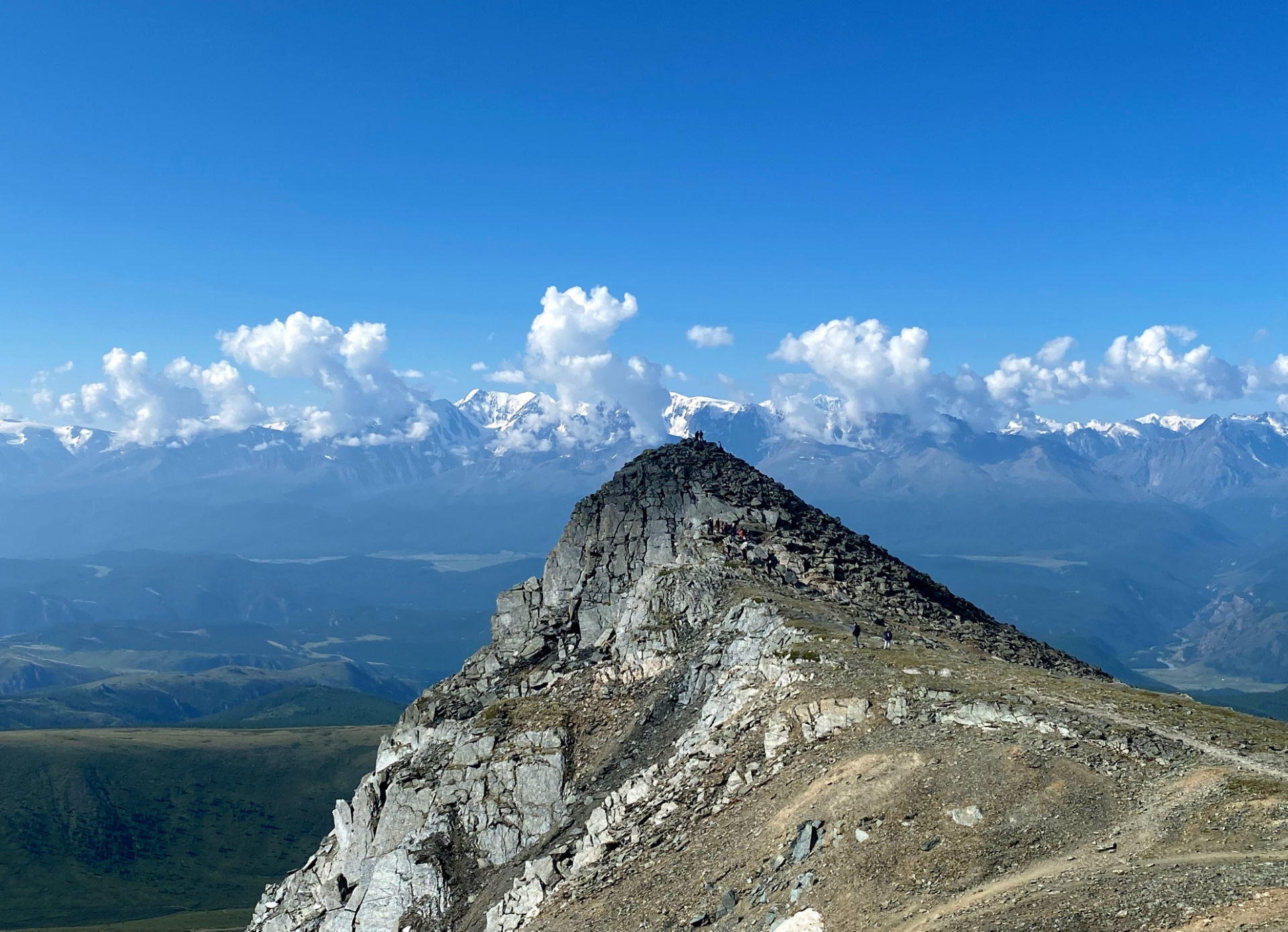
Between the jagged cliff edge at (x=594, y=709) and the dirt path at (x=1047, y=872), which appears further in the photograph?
the jagged cliff edge at (x=594, y=709)

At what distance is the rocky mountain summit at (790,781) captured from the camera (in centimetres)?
3900

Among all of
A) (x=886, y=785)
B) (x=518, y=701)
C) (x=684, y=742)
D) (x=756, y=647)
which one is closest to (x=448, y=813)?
(x=518, y=701)

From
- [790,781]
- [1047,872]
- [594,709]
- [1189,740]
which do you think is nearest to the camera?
[1047,872]

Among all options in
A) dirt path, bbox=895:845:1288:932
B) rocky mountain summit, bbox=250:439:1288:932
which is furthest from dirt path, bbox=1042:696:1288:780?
dirt path, bbox=895:845:1288:932

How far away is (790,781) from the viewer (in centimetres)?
5309

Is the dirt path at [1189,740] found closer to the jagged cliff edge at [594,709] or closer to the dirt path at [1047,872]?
the dirt path at [1047,872]

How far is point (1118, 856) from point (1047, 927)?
750 centimetres

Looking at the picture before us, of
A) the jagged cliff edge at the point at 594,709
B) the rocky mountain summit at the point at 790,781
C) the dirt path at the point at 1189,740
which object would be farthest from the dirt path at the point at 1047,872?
the jagged cliff edge at the point at 594,709

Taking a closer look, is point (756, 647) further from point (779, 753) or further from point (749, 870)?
point (749, 870)

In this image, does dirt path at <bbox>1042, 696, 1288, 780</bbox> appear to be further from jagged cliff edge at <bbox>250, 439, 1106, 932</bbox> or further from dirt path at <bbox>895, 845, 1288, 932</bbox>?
jagged cliff edge at <bbox>250, 439, 1106, 932</bbox>

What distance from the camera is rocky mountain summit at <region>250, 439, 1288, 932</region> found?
39.0m

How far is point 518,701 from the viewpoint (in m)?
82.8

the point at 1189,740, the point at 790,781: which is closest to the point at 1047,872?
Answer: the point at 1189,740

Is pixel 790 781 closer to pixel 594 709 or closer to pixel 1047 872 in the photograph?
pixel 1047 872
